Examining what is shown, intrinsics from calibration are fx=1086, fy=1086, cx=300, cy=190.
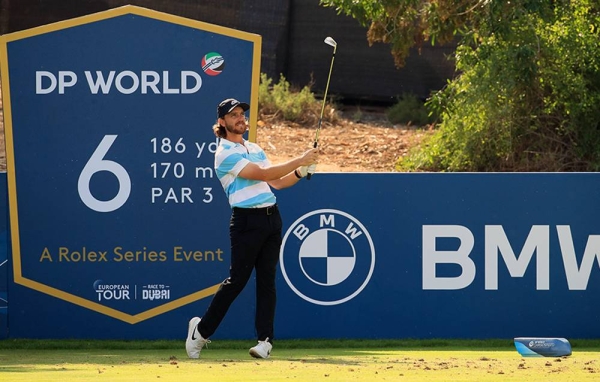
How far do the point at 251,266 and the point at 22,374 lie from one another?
1.54m

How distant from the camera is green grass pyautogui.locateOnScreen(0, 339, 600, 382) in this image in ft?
19.2

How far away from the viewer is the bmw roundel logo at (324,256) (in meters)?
8.54

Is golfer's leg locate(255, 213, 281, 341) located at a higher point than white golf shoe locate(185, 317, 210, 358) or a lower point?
higher

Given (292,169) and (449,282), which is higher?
(292,169)

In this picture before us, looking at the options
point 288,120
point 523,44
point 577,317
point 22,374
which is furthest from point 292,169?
point 288,120

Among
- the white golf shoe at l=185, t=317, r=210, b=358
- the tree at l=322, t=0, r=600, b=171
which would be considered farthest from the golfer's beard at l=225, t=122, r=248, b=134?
the tree at l=322, t=0, r=600, b=171

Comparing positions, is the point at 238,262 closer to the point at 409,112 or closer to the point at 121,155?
the point at 121,155

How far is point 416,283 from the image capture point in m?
8.59

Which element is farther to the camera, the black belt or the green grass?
the black belt

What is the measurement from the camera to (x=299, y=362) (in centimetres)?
670

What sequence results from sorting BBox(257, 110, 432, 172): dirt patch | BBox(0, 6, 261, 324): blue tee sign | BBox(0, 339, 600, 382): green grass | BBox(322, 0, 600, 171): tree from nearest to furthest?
BBox(0, 339, 600, 382): green grass, BBox(0, 6, 261, 324): blue tee sign, BBox(322, 0, 600, 171): tree, BBox(257, 110, 432, 172): dirt patch

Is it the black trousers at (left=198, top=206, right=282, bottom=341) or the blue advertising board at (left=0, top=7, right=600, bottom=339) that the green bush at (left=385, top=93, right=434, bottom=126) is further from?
the black trousers at (left=198, top=206, right=282, bottom=341)

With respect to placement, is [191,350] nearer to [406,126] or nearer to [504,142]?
[504,142]

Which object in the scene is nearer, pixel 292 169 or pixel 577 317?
pixel 292 169
